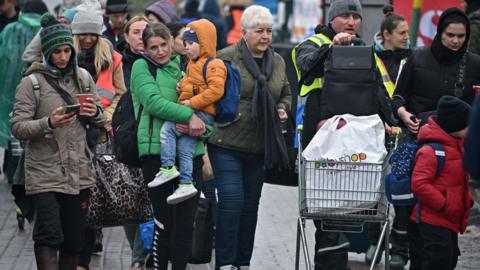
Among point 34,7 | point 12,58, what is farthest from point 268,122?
point 34,7

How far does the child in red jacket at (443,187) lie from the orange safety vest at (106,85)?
2873mm

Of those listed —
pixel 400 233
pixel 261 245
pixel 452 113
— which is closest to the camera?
pixel 452 113

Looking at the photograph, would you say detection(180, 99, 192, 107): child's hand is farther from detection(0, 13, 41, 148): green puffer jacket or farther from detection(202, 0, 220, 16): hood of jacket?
detection(202, 0, 220, 16): hood of jacket

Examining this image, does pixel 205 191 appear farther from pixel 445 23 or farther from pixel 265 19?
pixel 445 23

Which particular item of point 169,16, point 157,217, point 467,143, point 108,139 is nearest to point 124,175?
point 108,139

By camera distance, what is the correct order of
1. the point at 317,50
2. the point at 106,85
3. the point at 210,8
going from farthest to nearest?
the point at 210,8, the point at 106,85, the point at 317,50

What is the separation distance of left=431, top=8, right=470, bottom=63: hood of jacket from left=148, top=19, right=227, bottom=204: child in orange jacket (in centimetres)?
171

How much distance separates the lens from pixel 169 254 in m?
9.41

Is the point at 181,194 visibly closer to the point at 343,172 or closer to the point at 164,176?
the point at 164,176

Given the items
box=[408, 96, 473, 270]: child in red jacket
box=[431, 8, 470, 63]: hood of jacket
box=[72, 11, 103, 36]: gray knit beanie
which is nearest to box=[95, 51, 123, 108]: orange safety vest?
box=[72, 11, 103, 36]: gray knit beanie

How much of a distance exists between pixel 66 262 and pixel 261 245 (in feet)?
10.6

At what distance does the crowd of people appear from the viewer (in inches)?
342

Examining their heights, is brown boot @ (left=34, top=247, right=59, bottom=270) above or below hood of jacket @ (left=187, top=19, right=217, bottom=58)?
below

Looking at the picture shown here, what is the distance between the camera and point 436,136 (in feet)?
28.7
